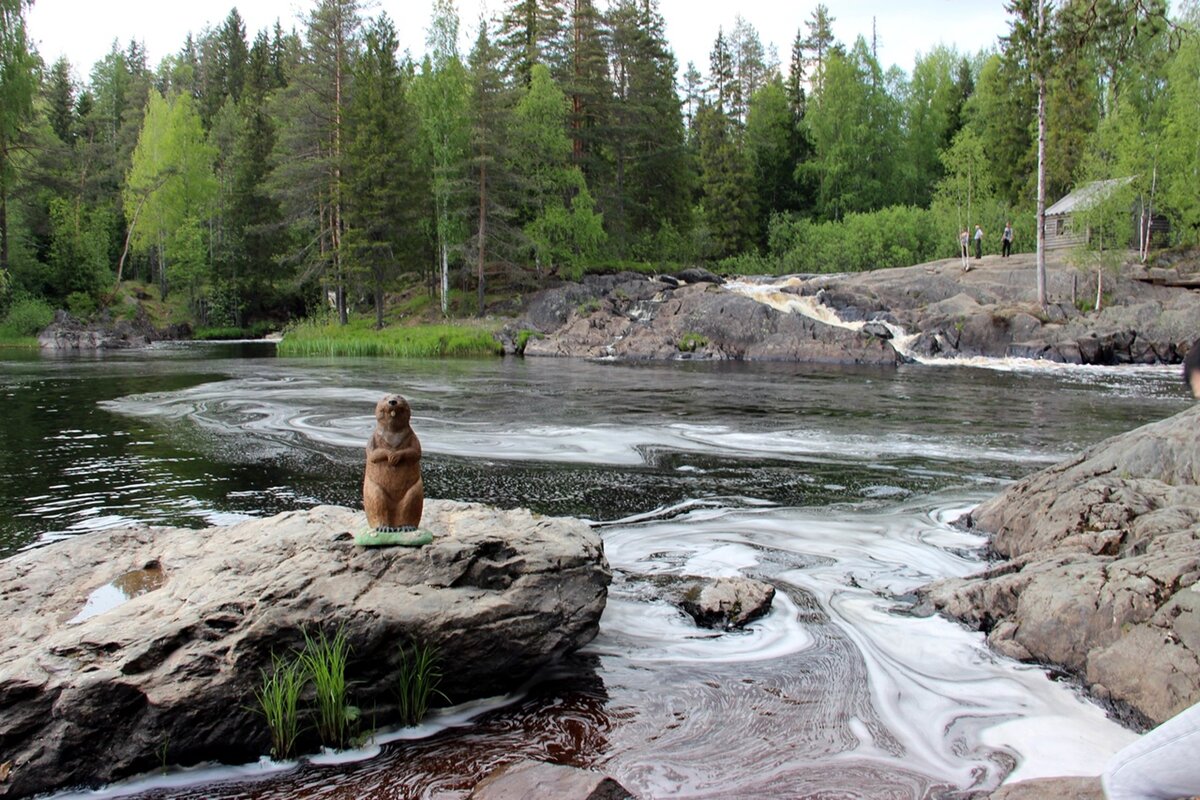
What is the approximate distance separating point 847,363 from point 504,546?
98.1 feet

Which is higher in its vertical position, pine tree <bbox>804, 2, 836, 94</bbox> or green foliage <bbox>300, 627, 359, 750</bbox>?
pine tree <bbox>804, 2, 836, 94</bbox>

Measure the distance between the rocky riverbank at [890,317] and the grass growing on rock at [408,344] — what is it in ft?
6.75

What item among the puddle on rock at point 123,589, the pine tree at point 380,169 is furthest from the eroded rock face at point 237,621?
the pine tree at point 380,169

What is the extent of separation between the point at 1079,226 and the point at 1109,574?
121ft

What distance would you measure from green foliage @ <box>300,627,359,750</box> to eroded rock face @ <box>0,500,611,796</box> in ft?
0.35

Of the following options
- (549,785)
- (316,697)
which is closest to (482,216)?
(316,697)

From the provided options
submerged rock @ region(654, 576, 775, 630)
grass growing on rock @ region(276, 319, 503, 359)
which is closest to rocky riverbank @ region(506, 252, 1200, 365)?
grass growing on rock @ region(276, 319, 503, 359)

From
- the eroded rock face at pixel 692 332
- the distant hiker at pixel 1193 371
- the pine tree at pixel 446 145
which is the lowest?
the distant hiker at pixel 1193 371

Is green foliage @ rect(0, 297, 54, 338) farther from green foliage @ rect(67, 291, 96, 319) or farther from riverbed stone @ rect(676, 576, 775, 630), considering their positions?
riverbed stone @ rect(676, 576, 775, 630)

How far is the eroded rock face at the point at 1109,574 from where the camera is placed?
502 centimetres

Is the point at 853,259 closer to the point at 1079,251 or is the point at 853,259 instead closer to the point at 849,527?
the point at 1079,251

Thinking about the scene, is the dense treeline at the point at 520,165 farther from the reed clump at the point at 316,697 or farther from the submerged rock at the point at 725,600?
the reed clump at the point at 316,697

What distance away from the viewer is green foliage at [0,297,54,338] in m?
44.1

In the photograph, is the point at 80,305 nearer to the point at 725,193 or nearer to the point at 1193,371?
the point at 725,193
